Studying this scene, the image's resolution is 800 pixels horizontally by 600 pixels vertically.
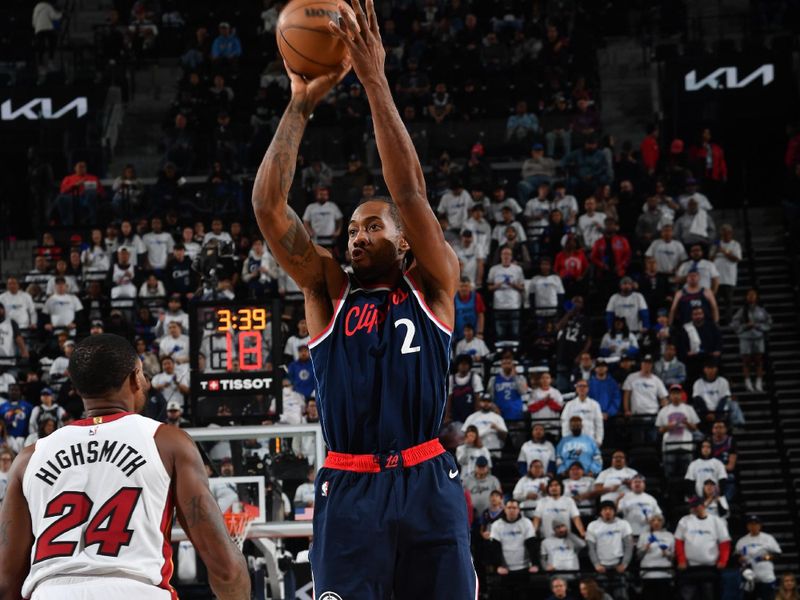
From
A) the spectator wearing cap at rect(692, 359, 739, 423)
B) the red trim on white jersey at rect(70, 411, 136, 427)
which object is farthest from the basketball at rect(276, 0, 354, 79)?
the spectator wearing cap at rect(692, 359, 739, 423)

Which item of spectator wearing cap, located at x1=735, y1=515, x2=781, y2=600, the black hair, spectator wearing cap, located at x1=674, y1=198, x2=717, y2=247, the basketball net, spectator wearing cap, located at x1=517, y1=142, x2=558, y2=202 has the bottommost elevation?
spectator wearing cap, located at x1=735, y1=515, x2=781, y2=600

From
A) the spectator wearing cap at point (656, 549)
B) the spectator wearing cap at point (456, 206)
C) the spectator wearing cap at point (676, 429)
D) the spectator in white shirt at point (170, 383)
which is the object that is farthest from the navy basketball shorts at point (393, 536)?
the spectator wearing cap at point (456, 206)

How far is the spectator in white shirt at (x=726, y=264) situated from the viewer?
20141 mm

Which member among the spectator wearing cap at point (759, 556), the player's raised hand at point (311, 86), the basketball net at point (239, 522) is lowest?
the spectator wearing cap at point (759, 556)

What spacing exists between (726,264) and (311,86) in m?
15.3

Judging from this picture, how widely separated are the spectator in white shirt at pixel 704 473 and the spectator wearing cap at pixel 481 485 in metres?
2.32

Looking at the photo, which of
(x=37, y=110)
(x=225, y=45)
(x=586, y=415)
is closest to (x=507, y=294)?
(x=586, y=415)

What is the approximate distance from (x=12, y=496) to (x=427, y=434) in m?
1.61

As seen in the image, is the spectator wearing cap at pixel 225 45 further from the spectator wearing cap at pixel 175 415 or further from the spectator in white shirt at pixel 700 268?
the spectator wearing cap at pixel 175 415

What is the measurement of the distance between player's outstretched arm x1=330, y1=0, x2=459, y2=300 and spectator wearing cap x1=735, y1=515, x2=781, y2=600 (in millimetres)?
11309

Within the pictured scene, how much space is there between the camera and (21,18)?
1126 inches

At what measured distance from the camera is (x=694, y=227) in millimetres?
20500

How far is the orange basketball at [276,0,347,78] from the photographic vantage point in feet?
19.0

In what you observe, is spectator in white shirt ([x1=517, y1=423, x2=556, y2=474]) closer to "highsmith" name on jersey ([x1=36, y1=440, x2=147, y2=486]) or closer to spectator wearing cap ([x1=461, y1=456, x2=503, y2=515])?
spectator wearing cap ([x1=461, y1=456, x2=503, y2=515])
